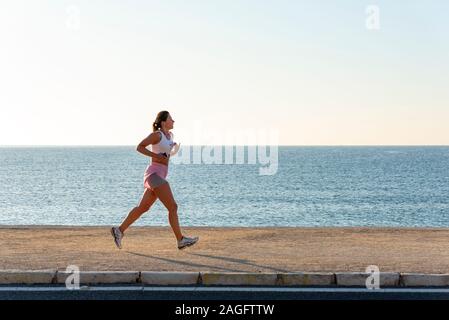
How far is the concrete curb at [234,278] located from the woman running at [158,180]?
213 cm

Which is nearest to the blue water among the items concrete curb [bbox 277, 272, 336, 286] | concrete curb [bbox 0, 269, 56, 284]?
concrete curb [bbox 0, 269, 56, 284]

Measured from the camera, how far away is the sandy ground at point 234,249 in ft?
26.9

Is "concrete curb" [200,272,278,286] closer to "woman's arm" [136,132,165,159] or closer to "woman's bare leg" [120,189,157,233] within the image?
"woman's bare leg" [120,189,157,233]

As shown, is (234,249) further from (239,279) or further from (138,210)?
(239,279)

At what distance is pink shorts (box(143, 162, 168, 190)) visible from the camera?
9727 mm

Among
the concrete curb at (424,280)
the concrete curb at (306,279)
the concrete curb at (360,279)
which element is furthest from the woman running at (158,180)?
the concrete curb at (424,280)

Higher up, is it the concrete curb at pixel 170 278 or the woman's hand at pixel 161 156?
the woman's hand at pixel 161 156

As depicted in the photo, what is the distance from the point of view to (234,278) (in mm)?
7477

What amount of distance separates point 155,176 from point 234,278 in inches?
107

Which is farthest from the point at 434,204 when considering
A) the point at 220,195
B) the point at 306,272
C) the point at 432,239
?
the point at 306,272

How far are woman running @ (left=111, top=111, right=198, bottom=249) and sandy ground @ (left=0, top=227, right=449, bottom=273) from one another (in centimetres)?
24

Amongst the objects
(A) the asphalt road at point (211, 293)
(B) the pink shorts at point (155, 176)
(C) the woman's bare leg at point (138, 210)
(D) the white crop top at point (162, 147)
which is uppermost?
(D) the white crop top at point (162, 147)

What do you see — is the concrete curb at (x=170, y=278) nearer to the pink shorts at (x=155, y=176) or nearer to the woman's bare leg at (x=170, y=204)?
the woman's bare leg at (x=170, y=204)
